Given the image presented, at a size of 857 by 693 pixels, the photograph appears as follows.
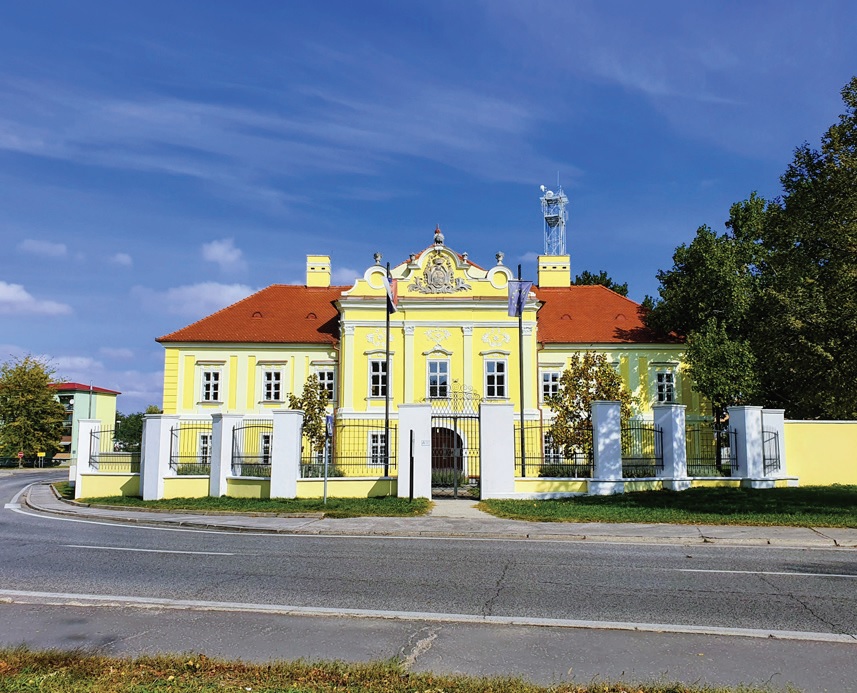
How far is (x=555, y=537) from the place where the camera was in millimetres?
14414

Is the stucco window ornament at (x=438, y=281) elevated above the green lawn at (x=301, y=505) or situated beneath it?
elevated above

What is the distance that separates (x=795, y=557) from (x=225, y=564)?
30.3 feet

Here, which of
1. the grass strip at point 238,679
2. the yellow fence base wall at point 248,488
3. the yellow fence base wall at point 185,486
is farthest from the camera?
the yellow fence base wall at point 185,486

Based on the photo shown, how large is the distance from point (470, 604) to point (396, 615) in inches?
41.2

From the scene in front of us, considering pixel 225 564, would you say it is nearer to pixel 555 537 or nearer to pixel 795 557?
pixel 555 537

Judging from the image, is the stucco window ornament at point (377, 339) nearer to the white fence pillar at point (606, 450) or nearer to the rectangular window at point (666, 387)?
the rectangular window at point (666, 387)

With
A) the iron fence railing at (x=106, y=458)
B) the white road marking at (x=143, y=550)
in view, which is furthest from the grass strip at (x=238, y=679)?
the iron fence railing at (x=106, y=458)

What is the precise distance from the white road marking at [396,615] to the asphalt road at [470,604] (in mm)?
31

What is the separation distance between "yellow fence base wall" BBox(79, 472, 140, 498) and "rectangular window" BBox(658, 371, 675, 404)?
1111 inches

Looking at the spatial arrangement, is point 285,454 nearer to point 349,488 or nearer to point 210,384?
point 349,488

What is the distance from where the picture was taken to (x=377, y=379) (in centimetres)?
3819

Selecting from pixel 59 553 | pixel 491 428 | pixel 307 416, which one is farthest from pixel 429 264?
pixel 59 553

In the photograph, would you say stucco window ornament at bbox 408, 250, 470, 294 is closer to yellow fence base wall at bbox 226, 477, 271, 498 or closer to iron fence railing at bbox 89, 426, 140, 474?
iron fence railing at bbox 89, 426, 140, 474

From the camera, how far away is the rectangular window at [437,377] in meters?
38.1
